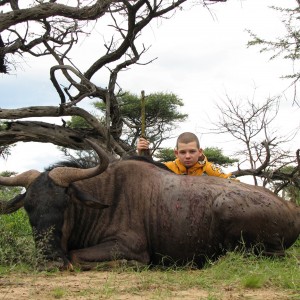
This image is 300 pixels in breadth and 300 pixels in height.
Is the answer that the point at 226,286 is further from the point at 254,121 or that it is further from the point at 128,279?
the point at 254,121

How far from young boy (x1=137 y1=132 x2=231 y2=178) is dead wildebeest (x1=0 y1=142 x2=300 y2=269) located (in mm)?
465

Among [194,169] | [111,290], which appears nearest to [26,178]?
[194,169]

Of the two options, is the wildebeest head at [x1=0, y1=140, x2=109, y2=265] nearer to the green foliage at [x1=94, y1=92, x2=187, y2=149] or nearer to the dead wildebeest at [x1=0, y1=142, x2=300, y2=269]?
the dead wildebeest at [x1=0, y1=142, x2=300, y2=269]

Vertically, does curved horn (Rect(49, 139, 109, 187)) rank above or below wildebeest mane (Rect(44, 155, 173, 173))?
below

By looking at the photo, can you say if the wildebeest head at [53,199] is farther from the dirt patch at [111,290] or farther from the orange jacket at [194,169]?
the orange jacket at [194,169]

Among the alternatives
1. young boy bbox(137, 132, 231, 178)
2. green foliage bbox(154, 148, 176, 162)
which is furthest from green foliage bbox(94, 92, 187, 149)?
young boy bbox(137, 132, 231, 178)

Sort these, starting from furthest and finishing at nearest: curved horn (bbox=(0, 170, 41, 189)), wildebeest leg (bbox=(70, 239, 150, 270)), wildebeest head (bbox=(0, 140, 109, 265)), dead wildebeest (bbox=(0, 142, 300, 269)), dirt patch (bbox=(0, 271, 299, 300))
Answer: curved horn (bbox=(0, 170, 41, 189)), dead wildebeest (bbox=(0, 142, 300, 269)), wildebeest leg (bbox=(70, 239, 150, 270)), wildebeest head (bbox=(0, 140, 109, 265)), dirt patch (bbox=(0, 271, 299, 300))

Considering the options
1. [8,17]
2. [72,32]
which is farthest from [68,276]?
[72,32]

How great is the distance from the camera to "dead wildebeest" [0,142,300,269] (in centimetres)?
498

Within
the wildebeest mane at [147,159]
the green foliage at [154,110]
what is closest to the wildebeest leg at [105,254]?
the wildebeest mane at [147,159]

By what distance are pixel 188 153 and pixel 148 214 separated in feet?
3.01

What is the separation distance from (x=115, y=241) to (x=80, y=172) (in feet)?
2.22

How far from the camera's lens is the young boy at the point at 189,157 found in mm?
5879

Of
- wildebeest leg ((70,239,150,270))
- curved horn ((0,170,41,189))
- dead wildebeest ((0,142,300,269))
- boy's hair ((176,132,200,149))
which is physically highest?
boy's hair ((176,132,200,149))
